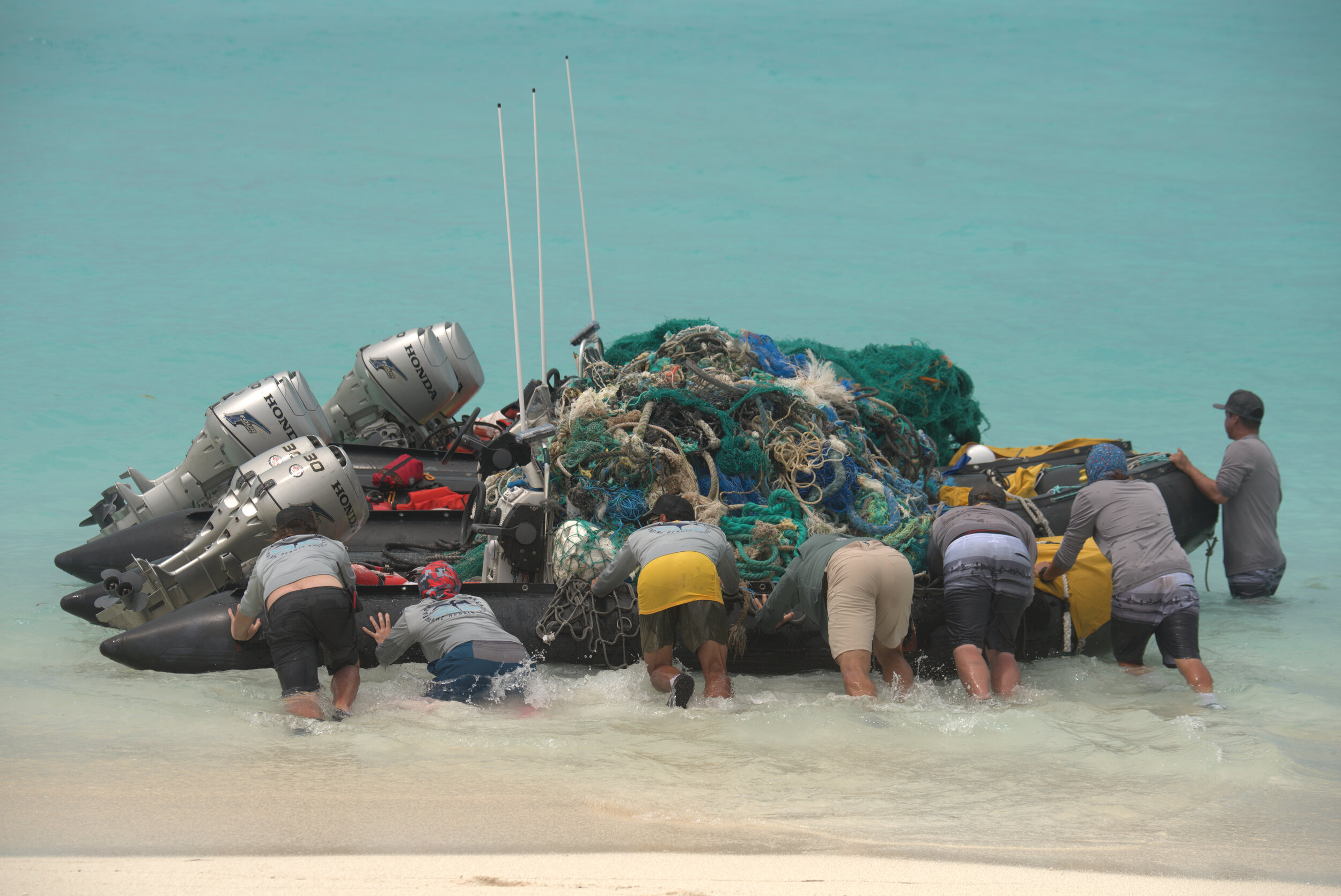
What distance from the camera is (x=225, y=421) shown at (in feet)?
21.7

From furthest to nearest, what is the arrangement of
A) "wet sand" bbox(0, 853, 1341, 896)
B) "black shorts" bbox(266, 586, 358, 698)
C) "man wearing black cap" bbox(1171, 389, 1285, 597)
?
1. "man wearing black cap" bbox(1171, 389, 1285, 597)
2. "black shorts" bbox(266, 586, 358, 698)
3. "wet sand" bbox(0, 853, 1341, 896)

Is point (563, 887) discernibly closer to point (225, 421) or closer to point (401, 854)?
point (401, 854)

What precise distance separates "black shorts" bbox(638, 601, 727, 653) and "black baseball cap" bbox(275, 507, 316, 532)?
1523mm

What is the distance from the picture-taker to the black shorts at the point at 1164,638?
15.7ft

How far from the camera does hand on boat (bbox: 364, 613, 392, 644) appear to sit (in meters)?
4.72

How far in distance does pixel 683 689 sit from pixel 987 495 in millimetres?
1744

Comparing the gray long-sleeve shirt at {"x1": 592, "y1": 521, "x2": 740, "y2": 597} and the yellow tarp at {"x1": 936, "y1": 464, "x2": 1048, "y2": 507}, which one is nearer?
the gray long-sleeve shirt at {"x1": 592, "y1": 521, "x2": 740, "y2": 597}

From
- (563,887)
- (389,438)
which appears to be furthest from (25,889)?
(389,438)

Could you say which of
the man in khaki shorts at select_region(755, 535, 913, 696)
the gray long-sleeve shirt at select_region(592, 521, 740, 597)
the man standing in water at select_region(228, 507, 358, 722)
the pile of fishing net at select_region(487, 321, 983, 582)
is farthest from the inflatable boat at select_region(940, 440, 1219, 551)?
the man standing in water at select_region(228, 507, 358, 722)

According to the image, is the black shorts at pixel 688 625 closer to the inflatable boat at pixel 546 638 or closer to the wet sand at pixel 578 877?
the inflatable boat at pixel 546 638

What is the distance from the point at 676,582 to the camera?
461cm

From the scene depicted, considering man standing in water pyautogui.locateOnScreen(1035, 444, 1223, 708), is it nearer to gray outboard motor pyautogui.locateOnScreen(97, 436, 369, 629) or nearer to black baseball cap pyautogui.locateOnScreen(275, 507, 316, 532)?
black baseball cap pyautogui.locateOnScreen(275, 507, 316, 532)

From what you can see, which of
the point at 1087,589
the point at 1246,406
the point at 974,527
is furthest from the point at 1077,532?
the point at 1246,406

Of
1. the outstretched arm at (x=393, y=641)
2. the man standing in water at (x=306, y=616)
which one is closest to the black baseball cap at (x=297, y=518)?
the man standing in water at (x=306, y=616)
